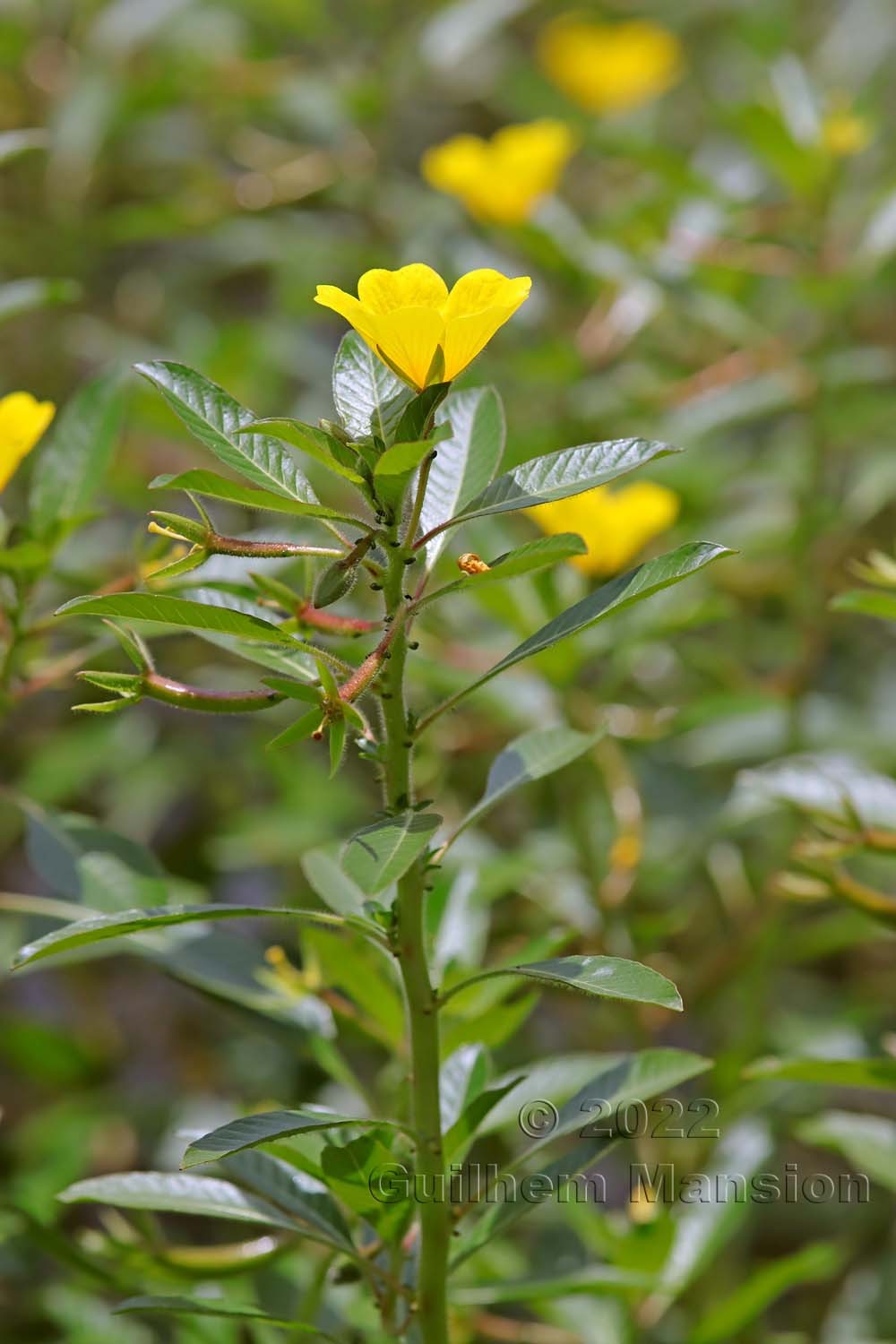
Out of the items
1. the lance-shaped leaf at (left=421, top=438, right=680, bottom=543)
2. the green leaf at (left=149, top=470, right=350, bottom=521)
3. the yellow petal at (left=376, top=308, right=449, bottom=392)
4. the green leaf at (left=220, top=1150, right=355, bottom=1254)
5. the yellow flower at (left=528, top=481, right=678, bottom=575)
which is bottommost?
the green leaf at (left=220, top=1150, right=355, bottom=1254)

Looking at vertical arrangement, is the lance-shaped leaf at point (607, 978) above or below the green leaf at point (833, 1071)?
above

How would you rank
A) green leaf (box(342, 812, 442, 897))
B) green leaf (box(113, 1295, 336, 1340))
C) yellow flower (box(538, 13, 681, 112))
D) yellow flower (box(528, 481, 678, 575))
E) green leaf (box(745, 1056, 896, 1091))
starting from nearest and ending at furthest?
green leaf (box(342, 812, 442, 897))
green leaf (box(113, 1295, 336, 1340))
green leaf (box(745, 1056, 896, 1091))
yellow flower (box(528, 481, 678, 575))
yellow flower (box(538, 13, 681, 112))

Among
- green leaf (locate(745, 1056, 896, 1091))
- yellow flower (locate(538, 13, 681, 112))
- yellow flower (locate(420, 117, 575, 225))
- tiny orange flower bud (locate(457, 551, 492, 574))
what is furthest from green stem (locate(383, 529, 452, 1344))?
yellow flower (locate(538, 13, 681, 112))

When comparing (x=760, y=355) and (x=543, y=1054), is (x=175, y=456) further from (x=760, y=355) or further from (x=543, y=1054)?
(x=543, y=1054)

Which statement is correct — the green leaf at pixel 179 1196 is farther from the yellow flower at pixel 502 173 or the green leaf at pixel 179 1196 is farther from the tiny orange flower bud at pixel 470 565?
the yellow flower at pixel 502 173

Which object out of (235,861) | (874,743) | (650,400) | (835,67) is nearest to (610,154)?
(650,400)

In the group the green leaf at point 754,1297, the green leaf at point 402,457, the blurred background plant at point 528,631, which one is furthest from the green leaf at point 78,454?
the green leaf at point 754,1297

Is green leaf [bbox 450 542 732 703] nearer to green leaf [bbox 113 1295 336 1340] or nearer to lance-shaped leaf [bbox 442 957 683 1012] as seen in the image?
lance-shaped leaf [bbox 442 957 683 1012]

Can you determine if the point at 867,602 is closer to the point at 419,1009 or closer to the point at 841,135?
the point at 419,1009
